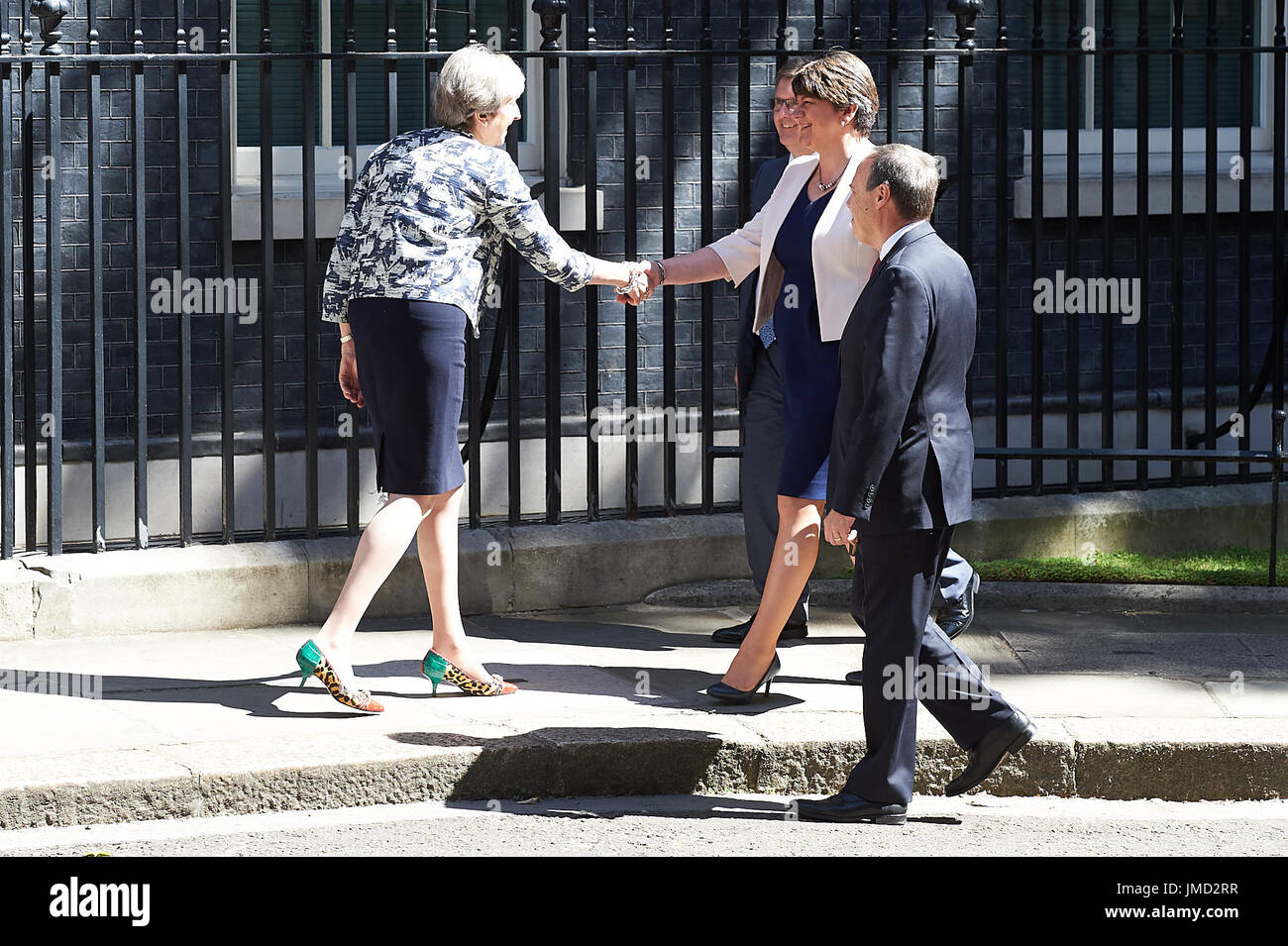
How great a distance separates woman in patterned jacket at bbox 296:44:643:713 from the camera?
543 centimetres

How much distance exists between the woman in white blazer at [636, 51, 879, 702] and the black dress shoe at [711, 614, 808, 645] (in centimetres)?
86

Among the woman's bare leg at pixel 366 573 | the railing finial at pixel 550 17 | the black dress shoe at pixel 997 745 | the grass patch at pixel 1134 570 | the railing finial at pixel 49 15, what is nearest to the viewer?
the black dress shoe at pixel 997 745

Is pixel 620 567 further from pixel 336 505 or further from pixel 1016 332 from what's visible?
pixel 1016 332

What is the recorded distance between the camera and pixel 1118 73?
9586 millimetres

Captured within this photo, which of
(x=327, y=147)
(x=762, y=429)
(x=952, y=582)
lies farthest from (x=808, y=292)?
(x=327, y=147)

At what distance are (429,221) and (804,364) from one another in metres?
1.22

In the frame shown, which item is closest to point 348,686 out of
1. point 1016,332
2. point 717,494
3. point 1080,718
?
point 1080,718

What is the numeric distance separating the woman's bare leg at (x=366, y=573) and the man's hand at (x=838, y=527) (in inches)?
56.1

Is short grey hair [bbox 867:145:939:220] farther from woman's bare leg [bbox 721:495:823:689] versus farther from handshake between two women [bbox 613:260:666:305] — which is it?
handshake between two women [bbox 613:260:666:305]

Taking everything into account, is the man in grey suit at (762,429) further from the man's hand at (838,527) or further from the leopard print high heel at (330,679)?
the leopard print high heel at (330,679)

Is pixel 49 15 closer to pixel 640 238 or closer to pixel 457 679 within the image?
pixel 457 679

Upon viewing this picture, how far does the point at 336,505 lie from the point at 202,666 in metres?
1.87

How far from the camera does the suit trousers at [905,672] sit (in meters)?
4.86

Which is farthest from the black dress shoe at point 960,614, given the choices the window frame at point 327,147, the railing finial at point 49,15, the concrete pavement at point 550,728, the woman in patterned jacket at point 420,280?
the railing finial at point 49,15
